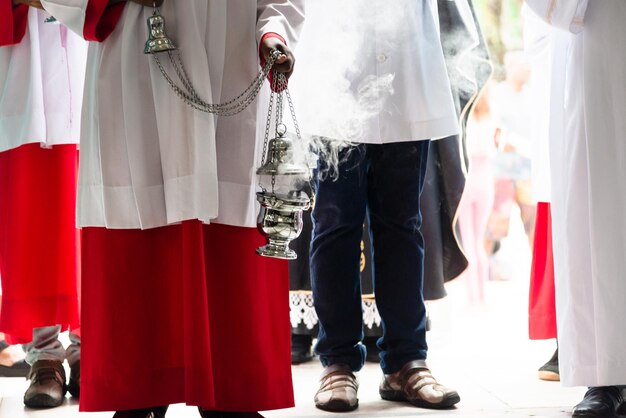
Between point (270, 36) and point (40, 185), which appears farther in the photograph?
point (40, 185)

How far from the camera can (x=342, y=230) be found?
13.0 ft

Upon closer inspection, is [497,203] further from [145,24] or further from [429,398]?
[145,24]

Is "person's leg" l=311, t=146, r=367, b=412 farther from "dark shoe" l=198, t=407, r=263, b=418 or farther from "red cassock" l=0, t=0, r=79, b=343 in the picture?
"red cassock" l=0, t=0, r=79, b=343

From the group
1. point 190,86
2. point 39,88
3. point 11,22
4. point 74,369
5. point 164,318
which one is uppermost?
point 11,22

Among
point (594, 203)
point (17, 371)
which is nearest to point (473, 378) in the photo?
point (594, 203)

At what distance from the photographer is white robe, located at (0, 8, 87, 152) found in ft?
13.0

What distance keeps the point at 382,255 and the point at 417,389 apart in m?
0.54

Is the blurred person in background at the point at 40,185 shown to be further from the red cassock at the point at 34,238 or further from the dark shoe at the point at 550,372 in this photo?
the dark shoe at the point at 550,372

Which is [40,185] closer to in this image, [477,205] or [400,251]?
[400,251]

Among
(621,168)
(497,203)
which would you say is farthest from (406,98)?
(497,203)

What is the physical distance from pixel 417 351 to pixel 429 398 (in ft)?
0.77

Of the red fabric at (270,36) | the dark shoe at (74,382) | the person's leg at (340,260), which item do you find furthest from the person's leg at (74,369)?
the red fabric at (270,36)

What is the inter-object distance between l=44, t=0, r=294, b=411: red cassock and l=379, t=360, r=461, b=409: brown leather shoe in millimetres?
696

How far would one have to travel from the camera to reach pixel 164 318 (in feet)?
10.7
